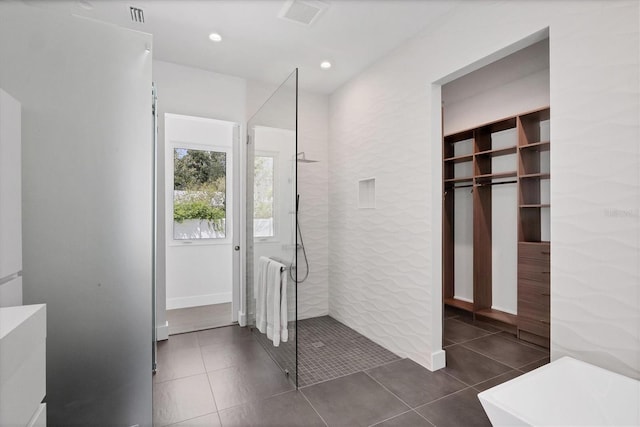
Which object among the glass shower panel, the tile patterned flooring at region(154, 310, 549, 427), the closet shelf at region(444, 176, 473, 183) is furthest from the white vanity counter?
the closet shelf at region(444, 176, 473, 183)

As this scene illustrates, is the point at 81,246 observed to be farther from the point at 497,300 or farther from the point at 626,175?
the point at 497,300

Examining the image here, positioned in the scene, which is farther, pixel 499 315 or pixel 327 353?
pixel 499 315

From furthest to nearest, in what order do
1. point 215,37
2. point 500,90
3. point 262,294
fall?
point 500,90 < point 262,294 < point 215,37

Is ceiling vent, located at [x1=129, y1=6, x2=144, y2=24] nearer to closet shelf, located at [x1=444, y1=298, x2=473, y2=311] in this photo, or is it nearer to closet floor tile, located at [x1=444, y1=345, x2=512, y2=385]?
closet floor tile, located at [x1=444, y1=345, x2=512, y2=385]

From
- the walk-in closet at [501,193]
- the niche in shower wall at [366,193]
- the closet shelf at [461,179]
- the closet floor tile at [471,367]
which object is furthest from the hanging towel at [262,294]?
the closet shelf at [461,179]

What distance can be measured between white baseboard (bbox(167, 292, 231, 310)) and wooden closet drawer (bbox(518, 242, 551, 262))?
378 cm

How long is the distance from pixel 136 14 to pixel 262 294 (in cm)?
247

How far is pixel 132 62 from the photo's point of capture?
1.60 metres

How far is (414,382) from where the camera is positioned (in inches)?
94.4

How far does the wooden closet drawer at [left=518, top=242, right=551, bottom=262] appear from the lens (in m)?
2.96

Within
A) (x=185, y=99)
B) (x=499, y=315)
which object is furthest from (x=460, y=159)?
(x=185, y=99)

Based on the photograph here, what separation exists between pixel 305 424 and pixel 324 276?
2229mm

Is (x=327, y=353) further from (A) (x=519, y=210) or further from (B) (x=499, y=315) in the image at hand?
(A) (x=519, y=210)

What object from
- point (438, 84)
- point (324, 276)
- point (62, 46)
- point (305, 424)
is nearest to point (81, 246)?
point (62, 46)
